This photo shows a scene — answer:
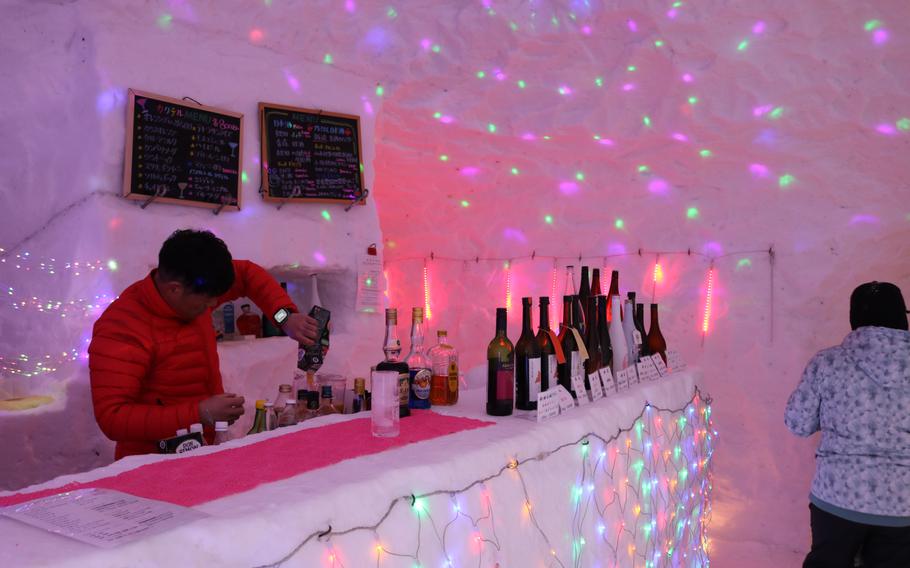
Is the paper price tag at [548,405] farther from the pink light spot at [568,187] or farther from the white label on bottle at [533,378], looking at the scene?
the pink light spot at [568,187]

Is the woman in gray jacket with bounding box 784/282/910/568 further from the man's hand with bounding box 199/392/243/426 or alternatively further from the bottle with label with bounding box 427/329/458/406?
the man's hand with bounding box 199/392/243/426

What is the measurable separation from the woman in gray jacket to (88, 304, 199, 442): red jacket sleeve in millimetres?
1867

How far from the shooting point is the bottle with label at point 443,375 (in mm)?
1810

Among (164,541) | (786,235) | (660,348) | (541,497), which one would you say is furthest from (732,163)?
(164,541)

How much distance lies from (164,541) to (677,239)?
11.7ft

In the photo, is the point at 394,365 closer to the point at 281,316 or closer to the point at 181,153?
the point at 281,316

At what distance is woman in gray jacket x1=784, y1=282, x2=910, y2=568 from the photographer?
2.03 m

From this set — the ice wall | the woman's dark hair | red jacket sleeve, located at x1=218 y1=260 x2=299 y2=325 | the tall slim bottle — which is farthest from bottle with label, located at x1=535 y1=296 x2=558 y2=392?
the ice wall

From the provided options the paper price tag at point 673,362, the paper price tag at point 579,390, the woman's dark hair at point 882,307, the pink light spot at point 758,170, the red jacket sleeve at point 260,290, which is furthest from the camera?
the pink light spot at point 758,170

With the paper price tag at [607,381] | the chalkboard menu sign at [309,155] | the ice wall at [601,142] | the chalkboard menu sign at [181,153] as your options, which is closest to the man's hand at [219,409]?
the paper price tag at [607,381]

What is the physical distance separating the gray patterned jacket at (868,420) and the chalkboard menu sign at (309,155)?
7.09ft

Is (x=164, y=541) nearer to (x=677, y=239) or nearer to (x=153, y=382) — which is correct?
(x=153, y=382)

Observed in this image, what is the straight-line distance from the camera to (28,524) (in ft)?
2.80

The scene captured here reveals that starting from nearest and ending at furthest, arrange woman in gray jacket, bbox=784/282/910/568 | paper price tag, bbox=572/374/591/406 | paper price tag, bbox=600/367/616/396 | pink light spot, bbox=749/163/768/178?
paper price tag, bbox=572/374/591/406 < paper price tag, bbox=600/367/616/396 < woman in gray jacket, bbox=784/282/910/568 < pink light spot, bbox=749/163/768/178
